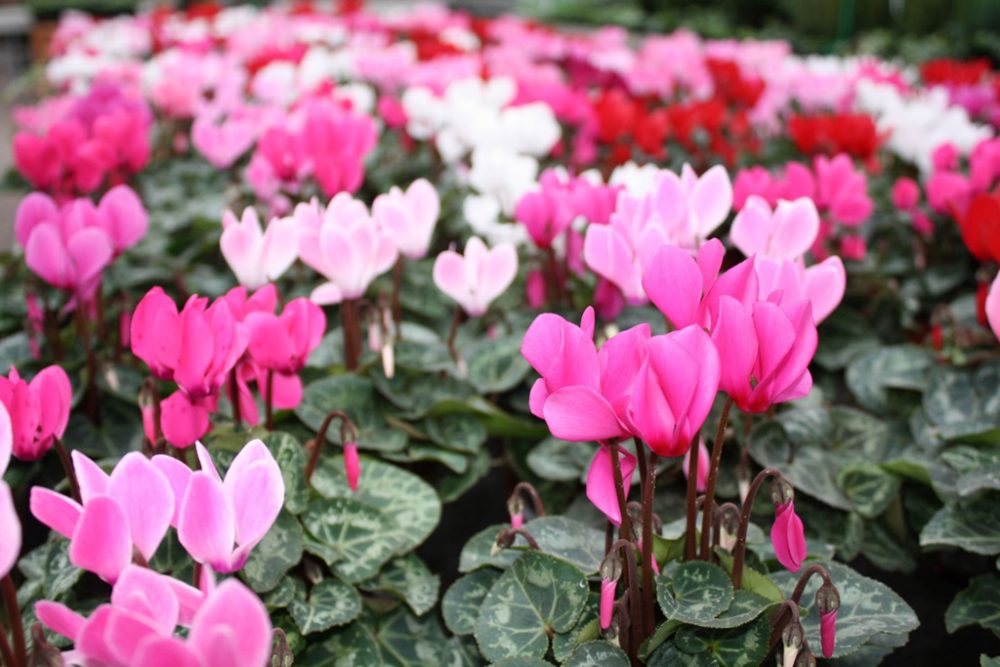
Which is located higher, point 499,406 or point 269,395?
point 269,395

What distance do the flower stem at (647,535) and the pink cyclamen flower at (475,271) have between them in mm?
811

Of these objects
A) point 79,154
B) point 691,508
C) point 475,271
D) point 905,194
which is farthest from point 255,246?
point 905,194

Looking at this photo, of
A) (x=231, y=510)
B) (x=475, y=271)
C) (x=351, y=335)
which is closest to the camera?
(x=231, y=510)

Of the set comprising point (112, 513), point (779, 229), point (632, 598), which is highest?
point (112, 513)

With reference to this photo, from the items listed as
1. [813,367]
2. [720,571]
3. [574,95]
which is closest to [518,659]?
[720,571]

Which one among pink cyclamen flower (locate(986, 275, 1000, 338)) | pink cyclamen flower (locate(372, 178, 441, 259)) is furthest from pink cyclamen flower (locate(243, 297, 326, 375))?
pink cyclamen flower (locate(986, 275, 1000, 338))

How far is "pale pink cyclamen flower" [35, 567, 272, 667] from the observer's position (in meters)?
0.81

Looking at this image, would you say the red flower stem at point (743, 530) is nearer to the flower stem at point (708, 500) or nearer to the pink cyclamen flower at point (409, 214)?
the flower stem at point (708, 500)

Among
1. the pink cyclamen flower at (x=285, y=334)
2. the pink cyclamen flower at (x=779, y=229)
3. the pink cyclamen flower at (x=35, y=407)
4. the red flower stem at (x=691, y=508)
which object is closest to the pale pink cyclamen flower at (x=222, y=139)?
the pink cyclamen flower at (x=285, y=334)

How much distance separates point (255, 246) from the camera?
1.84m

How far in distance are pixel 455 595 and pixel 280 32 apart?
21.0 ft

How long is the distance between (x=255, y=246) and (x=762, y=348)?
1064mm

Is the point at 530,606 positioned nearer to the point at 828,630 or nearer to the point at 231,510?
the point at 828,630

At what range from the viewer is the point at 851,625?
A: 1361 mm
